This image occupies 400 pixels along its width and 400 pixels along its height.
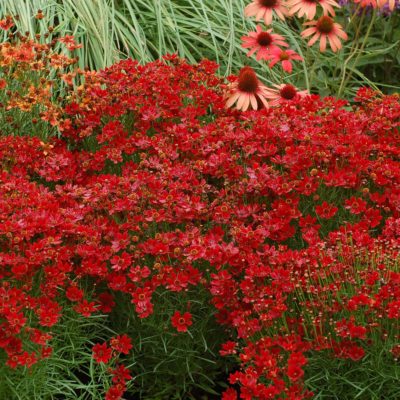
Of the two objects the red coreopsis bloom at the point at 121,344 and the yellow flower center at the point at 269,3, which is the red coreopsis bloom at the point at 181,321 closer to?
the red coreopsis bloom at the point at 121,344

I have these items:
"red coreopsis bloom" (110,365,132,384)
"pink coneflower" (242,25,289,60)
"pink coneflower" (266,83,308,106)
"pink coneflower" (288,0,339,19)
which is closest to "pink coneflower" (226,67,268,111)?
"pink coneflower" (266,83,308,106)

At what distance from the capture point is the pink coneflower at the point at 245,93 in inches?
153

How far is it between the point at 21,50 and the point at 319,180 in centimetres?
142

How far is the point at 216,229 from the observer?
2.91 metres

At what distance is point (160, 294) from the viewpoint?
2793mm

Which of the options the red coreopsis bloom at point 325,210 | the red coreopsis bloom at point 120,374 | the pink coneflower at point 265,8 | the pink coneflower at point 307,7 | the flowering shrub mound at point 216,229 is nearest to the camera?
the flowering shrub mound at point 216,229

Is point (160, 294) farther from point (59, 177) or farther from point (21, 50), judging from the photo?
point (21, 50)

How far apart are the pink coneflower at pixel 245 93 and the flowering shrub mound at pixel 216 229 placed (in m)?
0.17

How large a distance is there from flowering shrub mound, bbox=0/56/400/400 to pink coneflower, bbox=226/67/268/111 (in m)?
0.17

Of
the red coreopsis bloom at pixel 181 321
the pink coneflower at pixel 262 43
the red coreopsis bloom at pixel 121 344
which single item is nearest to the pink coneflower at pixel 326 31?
the pink coneflower at pixel 262 43

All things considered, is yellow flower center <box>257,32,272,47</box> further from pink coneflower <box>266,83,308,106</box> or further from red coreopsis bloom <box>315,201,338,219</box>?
red coreopsis bloom <box>315,201,338,219</box>

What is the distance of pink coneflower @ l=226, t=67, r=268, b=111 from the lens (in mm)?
3885

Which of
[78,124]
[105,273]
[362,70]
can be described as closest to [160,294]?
[105,273]

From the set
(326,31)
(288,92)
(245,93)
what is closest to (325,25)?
(326,31)
